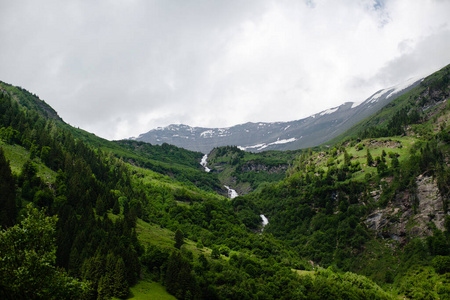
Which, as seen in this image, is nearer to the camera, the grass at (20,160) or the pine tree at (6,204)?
the pine tree at (6,204)

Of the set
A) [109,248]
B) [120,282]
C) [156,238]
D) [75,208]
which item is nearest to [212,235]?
[156,238]

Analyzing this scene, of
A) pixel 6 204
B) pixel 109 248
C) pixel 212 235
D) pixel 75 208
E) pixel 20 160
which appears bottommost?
pixel 212 235

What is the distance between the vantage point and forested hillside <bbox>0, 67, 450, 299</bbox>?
5962cm

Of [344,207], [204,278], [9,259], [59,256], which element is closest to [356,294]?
[204,278]

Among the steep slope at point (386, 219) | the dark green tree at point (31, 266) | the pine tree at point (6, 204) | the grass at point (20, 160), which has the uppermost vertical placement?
the grass at point (20, 160)

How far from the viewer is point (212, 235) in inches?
5581

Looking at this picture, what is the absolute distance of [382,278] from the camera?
112 metres

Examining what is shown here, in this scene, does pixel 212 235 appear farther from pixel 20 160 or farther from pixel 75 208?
pixel 20 160

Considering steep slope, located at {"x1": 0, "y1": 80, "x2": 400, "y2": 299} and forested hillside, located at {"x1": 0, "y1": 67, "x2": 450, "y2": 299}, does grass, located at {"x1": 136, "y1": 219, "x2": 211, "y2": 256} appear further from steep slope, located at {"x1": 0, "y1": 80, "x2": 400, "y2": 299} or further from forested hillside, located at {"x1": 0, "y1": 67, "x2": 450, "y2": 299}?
forested hillside, located at {"x1": 0, "y1": 67, "x2": 450, "y2": 299}

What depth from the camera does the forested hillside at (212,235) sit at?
196 feet

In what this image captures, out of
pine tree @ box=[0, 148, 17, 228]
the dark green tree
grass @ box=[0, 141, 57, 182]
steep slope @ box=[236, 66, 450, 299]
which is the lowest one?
steep slope @ box=[236, 66, 450, 299]


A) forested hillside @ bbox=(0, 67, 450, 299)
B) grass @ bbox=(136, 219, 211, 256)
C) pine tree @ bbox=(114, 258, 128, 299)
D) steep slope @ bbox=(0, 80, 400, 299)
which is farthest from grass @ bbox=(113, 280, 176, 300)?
grass @ bbox=(136, 219, 211, 256)

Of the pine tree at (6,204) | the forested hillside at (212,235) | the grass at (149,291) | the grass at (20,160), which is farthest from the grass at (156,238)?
the grass at (20,160)

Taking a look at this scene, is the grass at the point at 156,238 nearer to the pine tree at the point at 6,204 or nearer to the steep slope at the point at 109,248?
the steep slope at the point at 109,248
